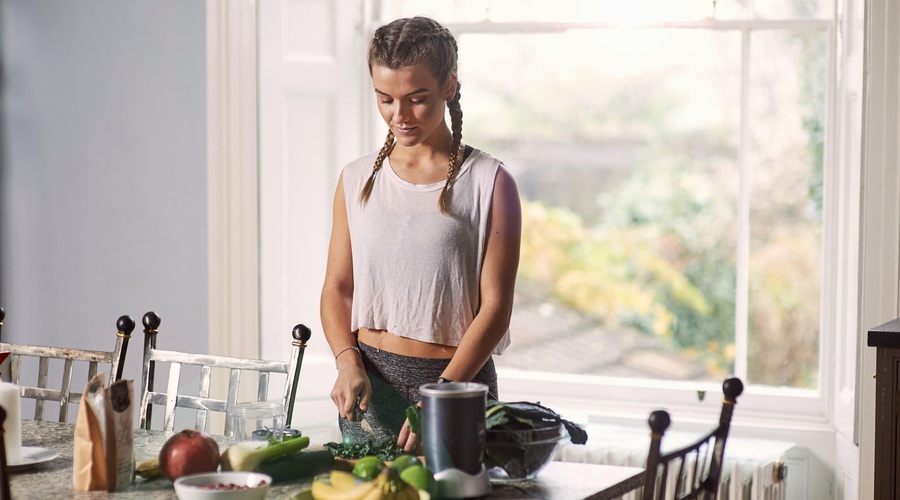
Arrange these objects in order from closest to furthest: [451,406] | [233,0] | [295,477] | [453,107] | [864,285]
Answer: [451,406] < [295,477] < [453,107] < [864,285] < [233,0]

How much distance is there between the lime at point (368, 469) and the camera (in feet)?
4.63

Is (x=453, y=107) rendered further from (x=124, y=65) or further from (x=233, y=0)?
(x=124, y=65)

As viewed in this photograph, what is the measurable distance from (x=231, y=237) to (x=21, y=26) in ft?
3.49

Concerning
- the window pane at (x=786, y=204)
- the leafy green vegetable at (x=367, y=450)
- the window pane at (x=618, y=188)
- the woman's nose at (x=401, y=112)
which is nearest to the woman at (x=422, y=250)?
the woman's nose at (x=401, y=112)

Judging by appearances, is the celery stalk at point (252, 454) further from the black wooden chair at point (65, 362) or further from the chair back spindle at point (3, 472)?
the black wooden chair at point (65, 362)

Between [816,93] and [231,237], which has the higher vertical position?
[816,93]

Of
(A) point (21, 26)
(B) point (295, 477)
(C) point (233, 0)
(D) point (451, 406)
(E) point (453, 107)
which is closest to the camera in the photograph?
(D) point (451, 406)

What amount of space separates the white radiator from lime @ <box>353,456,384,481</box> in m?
1.71

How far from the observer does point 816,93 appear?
340cm

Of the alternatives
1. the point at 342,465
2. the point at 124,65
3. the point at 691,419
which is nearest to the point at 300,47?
the point at 124,65

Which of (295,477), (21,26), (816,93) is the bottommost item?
(295,477)

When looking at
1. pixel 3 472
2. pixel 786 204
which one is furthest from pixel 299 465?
pixel 786 204

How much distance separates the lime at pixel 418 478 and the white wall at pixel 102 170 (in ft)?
7.17

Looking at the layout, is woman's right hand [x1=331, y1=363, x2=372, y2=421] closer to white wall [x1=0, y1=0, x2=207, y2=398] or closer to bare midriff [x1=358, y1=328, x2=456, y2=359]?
bare midriff [x1=358, y1=328, x2=456, y2=359]
